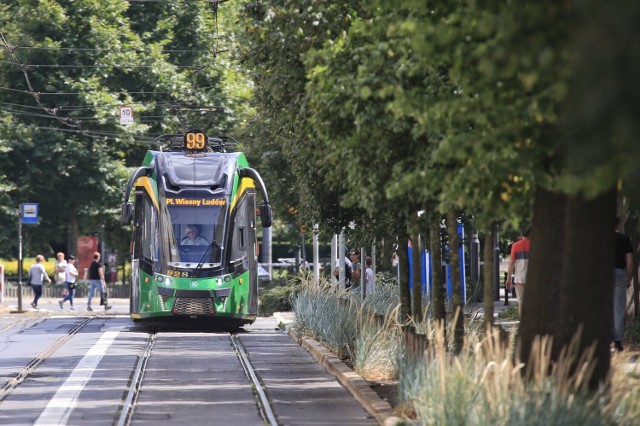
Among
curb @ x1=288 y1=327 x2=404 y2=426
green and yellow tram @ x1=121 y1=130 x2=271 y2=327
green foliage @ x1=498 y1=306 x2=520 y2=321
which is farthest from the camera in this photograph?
green foliage @ x1=498 y1=306 x2=520 y2=321

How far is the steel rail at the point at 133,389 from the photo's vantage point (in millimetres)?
13484

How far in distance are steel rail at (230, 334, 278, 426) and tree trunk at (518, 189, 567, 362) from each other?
303 centimetres

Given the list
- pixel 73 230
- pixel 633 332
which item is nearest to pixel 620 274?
pixel 633 332

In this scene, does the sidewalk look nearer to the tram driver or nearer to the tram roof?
the tram roof

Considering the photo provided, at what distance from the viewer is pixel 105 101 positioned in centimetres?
5075

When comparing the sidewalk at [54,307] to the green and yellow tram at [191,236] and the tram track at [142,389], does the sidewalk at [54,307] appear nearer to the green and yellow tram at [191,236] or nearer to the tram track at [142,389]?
the green and yellow tram at [191,236]

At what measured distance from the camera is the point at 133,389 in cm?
1631

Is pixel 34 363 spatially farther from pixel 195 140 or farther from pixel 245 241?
pixel 195 140

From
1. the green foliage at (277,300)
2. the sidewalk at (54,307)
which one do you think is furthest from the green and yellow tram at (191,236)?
the sidewalk at (54,307)

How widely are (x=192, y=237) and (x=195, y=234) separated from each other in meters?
0.08

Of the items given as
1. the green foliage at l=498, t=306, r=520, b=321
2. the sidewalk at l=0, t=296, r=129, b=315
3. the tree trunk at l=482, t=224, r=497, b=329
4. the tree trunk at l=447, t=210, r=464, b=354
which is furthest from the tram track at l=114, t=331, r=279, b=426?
the sidewalk at l=0, t=296, r=129, b=315

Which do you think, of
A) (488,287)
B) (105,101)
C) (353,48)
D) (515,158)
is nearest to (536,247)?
(515,158)

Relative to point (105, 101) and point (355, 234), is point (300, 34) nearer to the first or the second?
point (355, 234)

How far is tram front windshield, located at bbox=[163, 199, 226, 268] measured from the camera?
2727 cm
